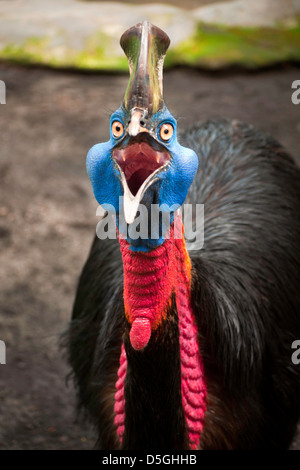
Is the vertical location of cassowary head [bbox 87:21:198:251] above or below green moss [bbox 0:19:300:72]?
below

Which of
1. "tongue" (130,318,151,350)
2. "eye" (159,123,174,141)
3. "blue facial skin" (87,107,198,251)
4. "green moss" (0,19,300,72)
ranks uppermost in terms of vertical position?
"green moss" (0,19,300,72)

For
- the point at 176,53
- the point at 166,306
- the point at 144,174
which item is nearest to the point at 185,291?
the point at 166,306

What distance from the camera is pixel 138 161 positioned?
1.75 m

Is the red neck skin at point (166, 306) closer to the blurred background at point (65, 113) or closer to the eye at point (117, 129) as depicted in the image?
the eye at point (117, 129)

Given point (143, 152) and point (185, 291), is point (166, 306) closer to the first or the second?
point (185, 291)

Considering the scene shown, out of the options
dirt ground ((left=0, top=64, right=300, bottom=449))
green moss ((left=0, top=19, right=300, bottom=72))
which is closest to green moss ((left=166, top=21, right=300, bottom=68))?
green moss ((left=0, top=19, right=300, bottom=72))

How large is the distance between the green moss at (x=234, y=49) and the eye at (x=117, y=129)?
216 inches

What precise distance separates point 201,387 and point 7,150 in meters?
3.85

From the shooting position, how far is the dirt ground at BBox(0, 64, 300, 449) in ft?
12.2

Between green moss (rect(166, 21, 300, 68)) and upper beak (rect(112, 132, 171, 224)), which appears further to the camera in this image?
green moss (rect(166, 21, 300, 68))

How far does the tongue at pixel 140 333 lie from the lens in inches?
76.9

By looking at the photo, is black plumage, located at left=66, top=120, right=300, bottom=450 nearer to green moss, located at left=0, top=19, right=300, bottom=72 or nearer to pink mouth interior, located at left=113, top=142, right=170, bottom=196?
pink mouth interior, located at left=113, top=142, right=170, bottom=196
